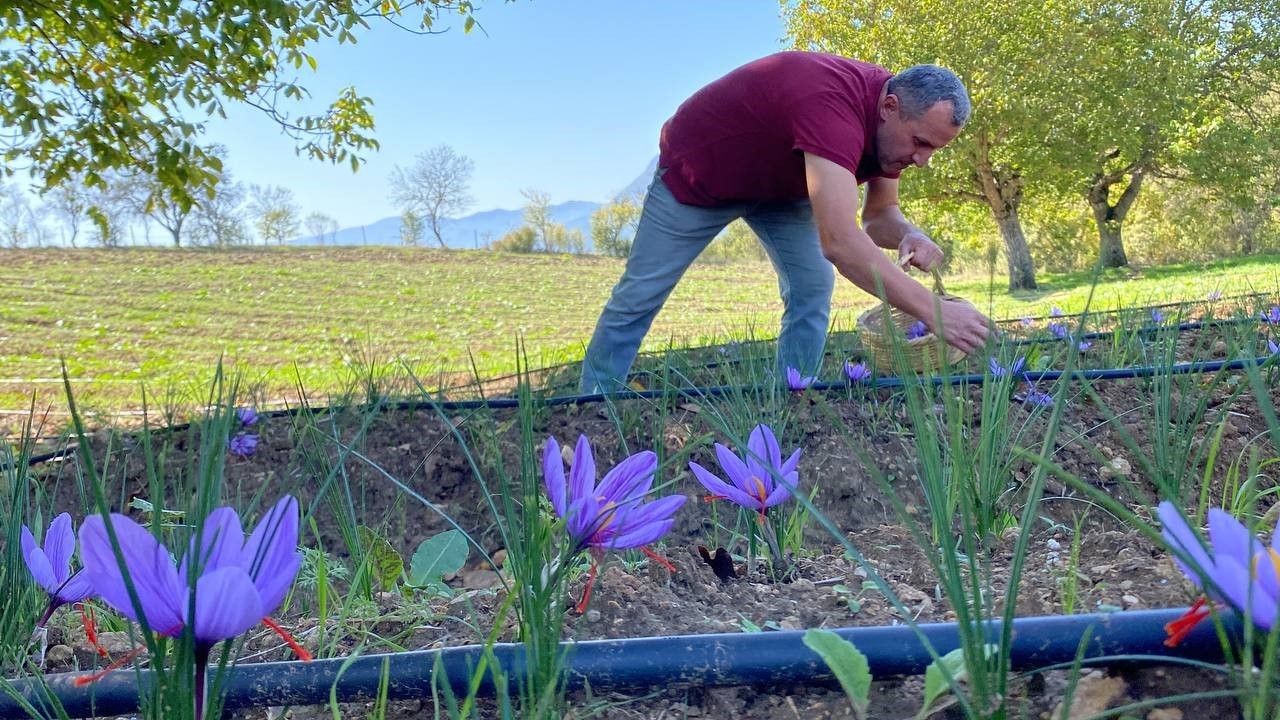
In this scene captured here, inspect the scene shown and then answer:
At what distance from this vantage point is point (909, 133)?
2600 mm

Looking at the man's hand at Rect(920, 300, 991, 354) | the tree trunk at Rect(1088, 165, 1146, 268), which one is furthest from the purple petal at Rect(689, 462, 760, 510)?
the tree trunk at Rect(1088, 165, 1146, 268)

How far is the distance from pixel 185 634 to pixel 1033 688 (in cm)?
53

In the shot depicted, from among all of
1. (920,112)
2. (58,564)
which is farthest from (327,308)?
(58,564)

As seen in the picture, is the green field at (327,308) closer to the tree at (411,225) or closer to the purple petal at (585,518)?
the purple petal at (585,518)

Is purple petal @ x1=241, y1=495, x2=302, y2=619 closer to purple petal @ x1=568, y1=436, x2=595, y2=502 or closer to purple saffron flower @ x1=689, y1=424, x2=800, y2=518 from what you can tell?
purple petal @ x1=568, y1=436, x2=595, y2=502

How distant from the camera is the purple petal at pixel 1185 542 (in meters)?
0.40

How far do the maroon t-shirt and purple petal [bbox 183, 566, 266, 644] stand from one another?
212 cm

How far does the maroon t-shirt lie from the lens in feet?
7.72

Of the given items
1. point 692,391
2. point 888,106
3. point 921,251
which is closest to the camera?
point 692,391

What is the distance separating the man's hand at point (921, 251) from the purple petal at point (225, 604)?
8.12 feet

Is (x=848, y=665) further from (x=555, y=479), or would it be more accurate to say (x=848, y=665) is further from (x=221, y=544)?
(x=221, y=544)

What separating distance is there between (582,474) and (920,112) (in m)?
2.25

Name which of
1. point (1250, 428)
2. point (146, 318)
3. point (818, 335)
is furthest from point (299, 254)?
point (1250, 428)

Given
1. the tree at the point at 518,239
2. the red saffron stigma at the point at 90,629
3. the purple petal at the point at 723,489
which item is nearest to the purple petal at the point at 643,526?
the purple petal at the point at 723,489
